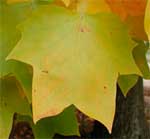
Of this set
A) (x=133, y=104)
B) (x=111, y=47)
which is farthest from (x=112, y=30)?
(x=133, y=104)

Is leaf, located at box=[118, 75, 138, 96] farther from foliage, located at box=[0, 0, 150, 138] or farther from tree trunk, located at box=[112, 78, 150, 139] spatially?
tree trunk, located at box=[112, 78, 150, 139]

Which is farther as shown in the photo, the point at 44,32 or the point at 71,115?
the point at 71,115

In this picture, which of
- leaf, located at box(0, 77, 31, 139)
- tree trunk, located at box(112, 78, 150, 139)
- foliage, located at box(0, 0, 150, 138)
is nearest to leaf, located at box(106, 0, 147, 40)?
foliage, located at box(0, 0, 150, 138)

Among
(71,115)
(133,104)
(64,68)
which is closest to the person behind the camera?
(64,68)

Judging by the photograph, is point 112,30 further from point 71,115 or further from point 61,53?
point 71,115

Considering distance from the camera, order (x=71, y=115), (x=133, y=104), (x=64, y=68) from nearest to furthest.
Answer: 1. (x=64, y=68)
2. (x=71, y=115)
3. (x=133, y=104)

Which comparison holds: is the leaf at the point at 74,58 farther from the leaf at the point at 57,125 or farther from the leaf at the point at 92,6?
the leaf at the point at 57,125

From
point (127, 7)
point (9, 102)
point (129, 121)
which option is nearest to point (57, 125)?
point (9, 102)

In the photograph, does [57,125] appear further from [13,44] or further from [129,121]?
[129,121]
